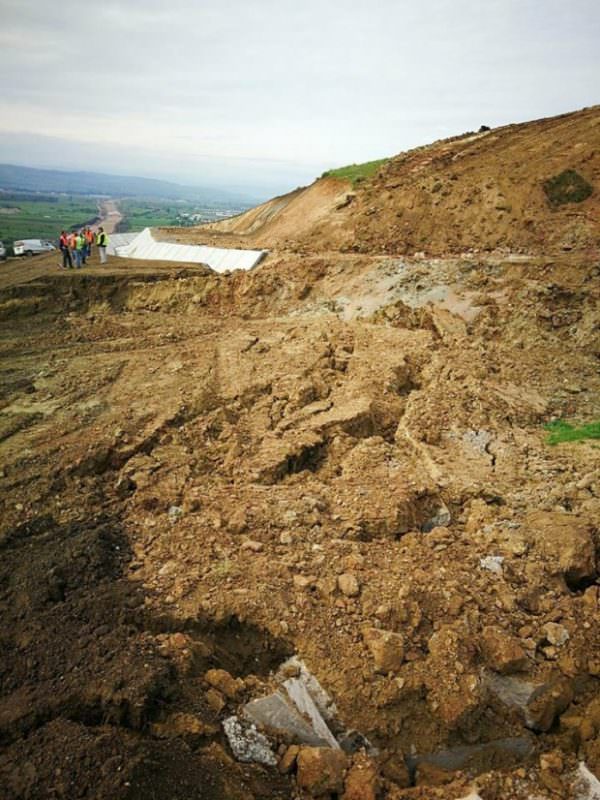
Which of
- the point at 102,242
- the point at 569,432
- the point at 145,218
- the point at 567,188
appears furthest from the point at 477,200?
the point at 145,218

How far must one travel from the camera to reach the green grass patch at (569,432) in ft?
24.6

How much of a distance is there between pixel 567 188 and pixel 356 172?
8105 millimetres

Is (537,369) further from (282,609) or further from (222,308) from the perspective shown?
(222,308)

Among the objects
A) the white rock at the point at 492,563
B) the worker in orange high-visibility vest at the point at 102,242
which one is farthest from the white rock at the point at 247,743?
the worker in orange high-visibility vest at the point at 102,242

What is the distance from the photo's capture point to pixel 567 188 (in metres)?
14.1

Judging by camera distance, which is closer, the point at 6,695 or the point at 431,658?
the point at 6,695

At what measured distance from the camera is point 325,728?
402cm

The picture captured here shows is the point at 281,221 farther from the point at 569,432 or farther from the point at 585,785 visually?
the point at 585,785

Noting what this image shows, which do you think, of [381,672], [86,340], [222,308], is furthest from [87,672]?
[222,308]

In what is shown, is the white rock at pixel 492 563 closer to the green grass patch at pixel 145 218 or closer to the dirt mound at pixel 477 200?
the dirt mound at pixel 477 200

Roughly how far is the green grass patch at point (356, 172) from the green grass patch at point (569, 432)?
520 inches

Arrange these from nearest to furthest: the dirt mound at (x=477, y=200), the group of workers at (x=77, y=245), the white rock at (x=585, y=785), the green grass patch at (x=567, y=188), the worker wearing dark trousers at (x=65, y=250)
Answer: the white rock at (x=585, y=785) → the dirt mound at (x=477, y=200) → the green grass patch at (x=567, y=188) → the worker wearing dark trousers at (x=65, y=250) → the group of workers at (x=77, y=245)

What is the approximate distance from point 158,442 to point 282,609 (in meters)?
3.62

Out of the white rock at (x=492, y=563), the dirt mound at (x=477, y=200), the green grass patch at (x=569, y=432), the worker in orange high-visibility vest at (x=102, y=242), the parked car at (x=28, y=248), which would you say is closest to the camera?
the white rock at (x=492, y=563)
